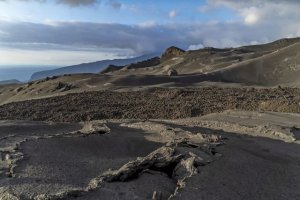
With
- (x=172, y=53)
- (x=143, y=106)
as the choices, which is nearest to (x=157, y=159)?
(x=143, y=106)

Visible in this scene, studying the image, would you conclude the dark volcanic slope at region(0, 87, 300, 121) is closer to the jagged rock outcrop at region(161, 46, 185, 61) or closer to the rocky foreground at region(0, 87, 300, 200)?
the rocky foreground at region(0, 87, 300, 200)

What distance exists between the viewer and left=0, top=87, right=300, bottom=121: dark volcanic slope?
1709 centimetres

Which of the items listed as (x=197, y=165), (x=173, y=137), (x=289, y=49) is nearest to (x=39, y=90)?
(x=289, y=49)

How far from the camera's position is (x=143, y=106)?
A: 1873 cm

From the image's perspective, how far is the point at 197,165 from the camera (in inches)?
335

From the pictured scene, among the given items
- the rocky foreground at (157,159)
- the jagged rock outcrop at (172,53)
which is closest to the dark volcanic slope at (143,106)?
the rocky foreground at (157,159)

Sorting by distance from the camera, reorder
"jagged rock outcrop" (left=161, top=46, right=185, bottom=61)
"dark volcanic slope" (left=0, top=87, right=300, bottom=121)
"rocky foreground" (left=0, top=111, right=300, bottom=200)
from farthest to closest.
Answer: "jagged rock outcrop" (left=161, top=46, right=185, bottom=61), "dark volcanic slope" (left=0, top=87, right=300, bottom=121), "rocky foreground" (left=0, top=111, right=300, bottom=200)

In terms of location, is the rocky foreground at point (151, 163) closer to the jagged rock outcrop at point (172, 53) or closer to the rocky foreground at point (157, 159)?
the rocky foreground at point (157, 159)

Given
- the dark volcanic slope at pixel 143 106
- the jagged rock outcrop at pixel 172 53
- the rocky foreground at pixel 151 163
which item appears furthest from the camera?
the jagged rock outcrop at pixel 172 53

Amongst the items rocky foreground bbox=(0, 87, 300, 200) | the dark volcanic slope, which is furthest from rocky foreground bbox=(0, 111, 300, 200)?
the dark volcanic slope

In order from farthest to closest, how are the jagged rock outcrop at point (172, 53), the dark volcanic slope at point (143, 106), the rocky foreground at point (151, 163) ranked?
1. the jagged rock outcrop at point (172, 53)
2. the dark volcanic slope at point (143, 106)
3. the rocky foreground at point (151, 163)

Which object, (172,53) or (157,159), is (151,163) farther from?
(172,53)

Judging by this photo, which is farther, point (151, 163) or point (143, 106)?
point (143, 106)

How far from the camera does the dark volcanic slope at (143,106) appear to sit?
1709 cm
